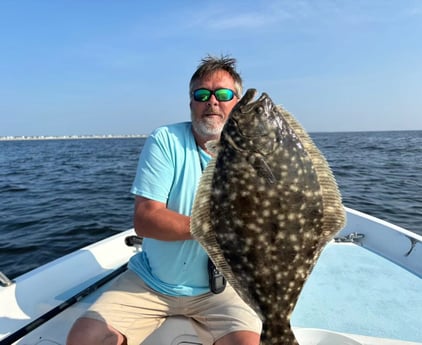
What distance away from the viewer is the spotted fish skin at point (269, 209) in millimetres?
1695

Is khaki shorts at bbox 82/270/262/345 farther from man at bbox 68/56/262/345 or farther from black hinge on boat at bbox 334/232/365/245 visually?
black hinge on boat at bbox 334/232/365/245

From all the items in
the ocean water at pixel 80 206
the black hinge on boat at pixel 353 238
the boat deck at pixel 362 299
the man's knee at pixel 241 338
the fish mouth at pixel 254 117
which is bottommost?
the ocean water at pixel 80 206

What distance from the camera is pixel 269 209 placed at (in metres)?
1.69

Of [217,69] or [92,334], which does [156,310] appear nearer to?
[92,334]

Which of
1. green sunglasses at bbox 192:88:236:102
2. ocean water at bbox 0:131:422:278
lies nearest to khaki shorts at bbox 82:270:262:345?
green sunglasses at bbox 192:88:236:102

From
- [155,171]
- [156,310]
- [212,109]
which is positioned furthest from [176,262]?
[212,109]

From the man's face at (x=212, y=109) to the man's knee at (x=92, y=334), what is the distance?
1626 millimetres

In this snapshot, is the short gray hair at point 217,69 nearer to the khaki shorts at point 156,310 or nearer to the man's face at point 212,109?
the man's face at point 212,109

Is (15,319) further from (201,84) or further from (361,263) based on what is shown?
(361,263)

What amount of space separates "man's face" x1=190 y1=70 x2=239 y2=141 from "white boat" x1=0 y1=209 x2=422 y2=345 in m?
1.54

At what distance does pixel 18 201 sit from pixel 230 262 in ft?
43.1

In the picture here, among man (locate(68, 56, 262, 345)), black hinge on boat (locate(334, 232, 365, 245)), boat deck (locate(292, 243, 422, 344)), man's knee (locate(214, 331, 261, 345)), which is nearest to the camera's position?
man's knee (locate(214, 331, 261, 345))

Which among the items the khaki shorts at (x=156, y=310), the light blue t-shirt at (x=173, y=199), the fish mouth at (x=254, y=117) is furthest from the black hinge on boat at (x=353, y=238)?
the fish mouth at (x=254, y=117)

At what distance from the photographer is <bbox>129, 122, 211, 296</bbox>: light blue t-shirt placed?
2.79 metres
